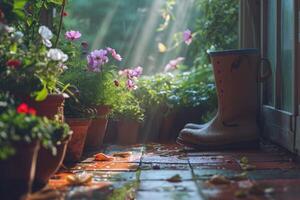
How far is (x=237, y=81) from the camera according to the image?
12.7 ft

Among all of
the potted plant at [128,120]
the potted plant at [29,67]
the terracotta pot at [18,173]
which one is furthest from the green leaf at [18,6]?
the potted plant at [128,120]

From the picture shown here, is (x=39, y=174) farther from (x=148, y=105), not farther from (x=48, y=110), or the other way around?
(x=148, y=105)

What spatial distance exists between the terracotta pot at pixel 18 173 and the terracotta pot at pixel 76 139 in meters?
1.01

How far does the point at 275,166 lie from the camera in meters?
3.09

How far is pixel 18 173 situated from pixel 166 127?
269 centimetres

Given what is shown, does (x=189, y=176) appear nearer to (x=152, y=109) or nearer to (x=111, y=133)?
(x=111, y=133)

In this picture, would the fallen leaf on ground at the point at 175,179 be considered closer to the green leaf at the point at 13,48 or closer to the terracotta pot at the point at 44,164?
the terracotta pot at the point at 44,164

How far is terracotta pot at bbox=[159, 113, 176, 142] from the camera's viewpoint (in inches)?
189

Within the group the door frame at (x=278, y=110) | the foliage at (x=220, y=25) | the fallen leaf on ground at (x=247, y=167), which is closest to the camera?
the fallen leaf on ground at (x=247, y=167)

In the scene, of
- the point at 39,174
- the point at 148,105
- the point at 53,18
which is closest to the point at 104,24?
the point at 148,105

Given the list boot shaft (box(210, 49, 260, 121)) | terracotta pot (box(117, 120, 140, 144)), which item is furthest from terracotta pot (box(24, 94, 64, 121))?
terracotta pot (box(117, 120, 140, 144))

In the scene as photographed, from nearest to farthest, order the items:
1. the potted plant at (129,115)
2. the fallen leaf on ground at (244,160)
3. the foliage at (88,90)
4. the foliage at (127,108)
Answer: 1. the fallen leaf on ground at (244,160)
2. the foliage at (88,90)
3. the foliage at (127,108)
4. the potted plant at (129,115)

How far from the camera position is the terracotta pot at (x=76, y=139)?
3.27 m

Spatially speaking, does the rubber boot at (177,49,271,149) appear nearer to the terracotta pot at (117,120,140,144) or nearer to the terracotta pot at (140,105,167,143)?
the terracotta pot at (117,120,140,144)
